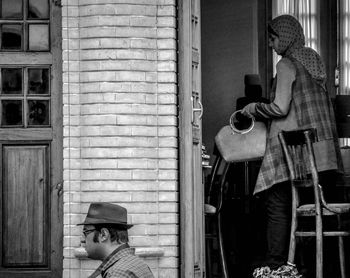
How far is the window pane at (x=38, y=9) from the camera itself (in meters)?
9.63

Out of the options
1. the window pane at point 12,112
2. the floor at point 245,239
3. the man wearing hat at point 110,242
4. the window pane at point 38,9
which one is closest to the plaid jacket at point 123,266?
the man wearing hat at point 110,242

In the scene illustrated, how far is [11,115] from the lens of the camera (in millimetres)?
9578

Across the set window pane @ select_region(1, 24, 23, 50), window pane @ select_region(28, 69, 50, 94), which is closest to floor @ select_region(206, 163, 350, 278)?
window pane @ select_region(28, 69, 50, 94)

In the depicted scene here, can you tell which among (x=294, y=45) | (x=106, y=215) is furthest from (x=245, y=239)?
(x=106, y=215)

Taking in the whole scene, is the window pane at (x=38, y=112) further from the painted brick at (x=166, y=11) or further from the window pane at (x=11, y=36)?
the painted brick at (x=166, y=11)

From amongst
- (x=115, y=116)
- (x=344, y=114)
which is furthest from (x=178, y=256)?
(x=344, y=114)

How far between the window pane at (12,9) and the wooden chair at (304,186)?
2.40 m

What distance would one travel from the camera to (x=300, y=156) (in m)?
9.59

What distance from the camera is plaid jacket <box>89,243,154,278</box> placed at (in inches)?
238

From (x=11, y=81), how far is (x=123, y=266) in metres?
3.84

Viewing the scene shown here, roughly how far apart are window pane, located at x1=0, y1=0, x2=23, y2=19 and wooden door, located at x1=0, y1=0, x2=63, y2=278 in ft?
0.04

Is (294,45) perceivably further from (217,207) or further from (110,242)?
(110,242)

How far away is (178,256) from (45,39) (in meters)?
2.12

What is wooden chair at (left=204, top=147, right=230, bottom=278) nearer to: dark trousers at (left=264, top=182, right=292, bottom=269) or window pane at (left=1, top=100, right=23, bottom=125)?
dark trousers at (left=264, top=182, right=292, bottom=269)
